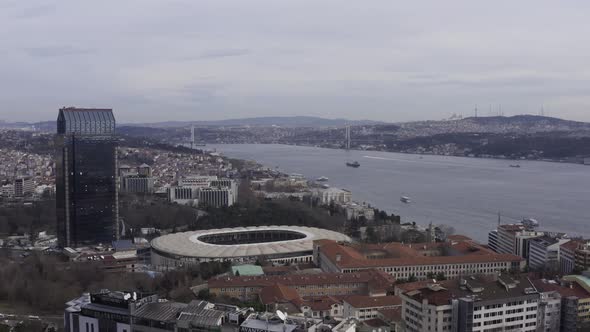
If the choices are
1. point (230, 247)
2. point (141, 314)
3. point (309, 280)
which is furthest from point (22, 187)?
point (141, 314)

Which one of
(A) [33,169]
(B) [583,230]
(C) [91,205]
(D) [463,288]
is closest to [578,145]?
(B) [583,230]

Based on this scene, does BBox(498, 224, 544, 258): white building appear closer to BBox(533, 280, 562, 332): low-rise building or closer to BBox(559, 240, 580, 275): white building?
BBox(559, 240, 580, 275): white building

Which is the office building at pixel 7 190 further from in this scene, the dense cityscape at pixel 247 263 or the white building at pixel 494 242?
the white building at pixel 494 242

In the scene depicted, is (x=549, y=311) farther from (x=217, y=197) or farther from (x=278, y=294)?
(x=217, y=197)

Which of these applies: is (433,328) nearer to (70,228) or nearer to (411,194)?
(70,228)

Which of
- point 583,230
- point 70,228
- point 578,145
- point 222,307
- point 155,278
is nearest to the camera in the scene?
point 222,307
